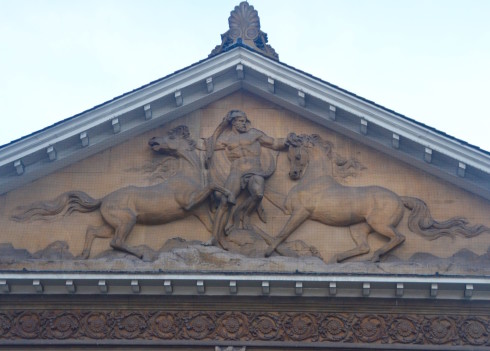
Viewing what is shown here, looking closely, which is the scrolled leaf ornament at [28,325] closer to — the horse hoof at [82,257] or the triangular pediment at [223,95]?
the horse hoof at [82,257]

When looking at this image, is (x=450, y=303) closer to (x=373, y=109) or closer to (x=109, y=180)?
(x=373, y=109)

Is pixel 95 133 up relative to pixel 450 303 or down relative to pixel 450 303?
up

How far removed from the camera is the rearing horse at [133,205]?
19.9 metres

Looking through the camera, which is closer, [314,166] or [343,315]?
[343,315]

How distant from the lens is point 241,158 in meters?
20.6

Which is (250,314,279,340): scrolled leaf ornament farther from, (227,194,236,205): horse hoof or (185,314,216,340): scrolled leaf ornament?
(227,194,236,205): horse hoof

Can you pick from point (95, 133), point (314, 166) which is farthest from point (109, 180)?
point (314, 166)

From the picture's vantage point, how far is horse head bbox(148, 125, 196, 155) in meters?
20.8

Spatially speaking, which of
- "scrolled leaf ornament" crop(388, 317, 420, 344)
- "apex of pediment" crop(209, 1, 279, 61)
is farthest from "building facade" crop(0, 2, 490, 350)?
"apex of pediment" crop(209, 1, 279, 61)

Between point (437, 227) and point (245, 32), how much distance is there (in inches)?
235

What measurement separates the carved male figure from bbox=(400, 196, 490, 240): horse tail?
2.88 m

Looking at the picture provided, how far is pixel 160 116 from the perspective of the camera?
21047mm

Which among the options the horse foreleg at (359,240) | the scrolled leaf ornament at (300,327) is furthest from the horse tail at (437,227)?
the scrolled leaf ornament at (300,327)

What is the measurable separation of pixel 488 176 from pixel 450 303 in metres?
2.53
